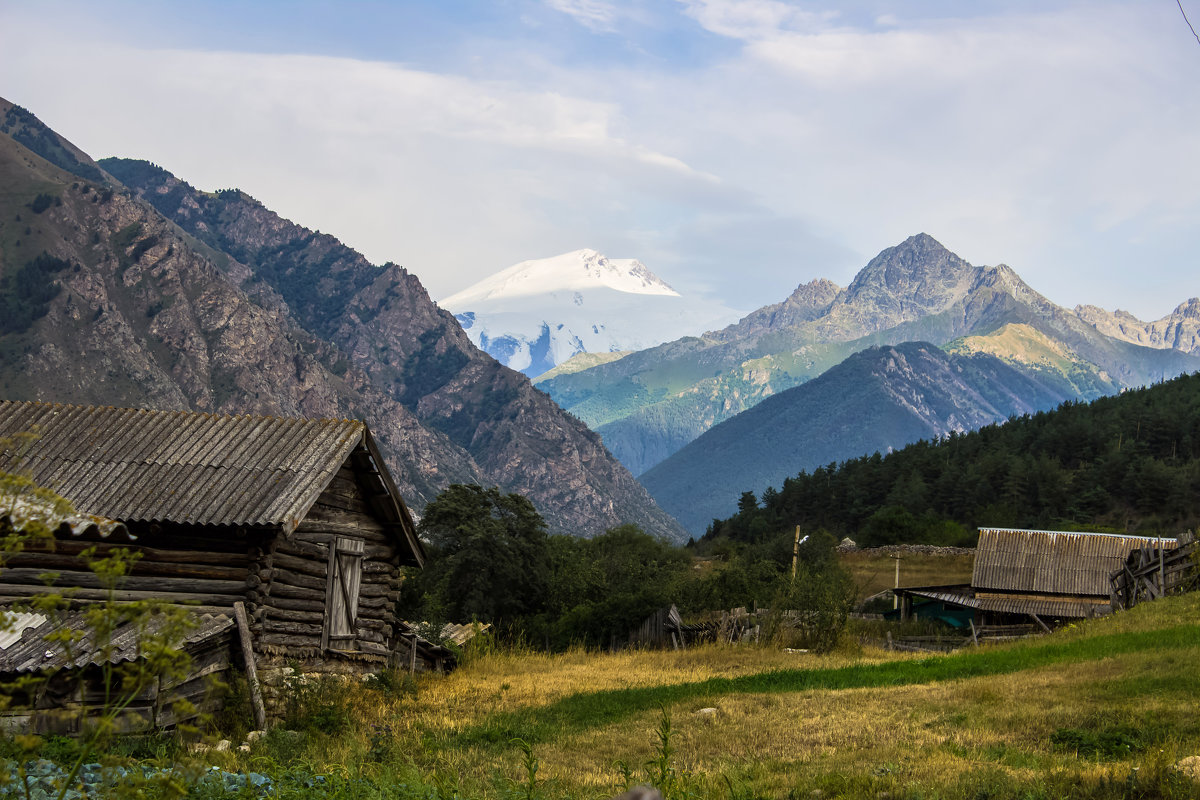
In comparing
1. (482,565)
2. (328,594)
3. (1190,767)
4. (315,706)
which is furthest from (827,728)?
(482,565)

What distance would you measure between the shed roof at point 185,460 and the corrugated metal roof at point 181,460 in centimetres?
2

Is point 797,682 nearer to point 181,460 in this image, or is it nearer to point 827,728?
point 827,728

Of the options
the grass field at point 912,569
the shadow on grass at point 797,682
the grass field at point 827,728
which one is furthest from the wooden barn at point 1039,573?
the shadow on grass at point 797,682

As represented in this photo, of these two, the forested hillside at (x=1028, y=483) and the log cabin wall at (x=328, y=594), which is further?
the forested hillside at (x=1028, y=483)

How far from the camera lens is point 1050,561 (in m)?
46.4

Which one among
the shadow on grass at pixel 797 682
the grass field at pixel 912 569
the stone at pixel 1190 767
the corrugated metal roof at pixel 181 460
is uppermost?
the corrugated metal roof at pixel 181 460

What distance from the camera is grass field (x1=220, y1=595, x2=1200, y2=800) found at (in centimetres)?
→ 971

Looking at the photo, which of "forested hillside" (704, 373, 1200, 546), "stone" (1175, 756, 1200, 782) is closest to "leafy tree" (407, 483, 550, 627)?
"stone" (1175, 756, 1200, 782)

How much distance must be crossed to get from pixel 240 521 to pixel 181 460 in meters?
2.32

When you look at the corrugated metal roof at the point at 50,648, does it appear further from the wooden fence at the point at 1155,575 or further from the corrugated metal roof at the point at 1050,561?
the corrugated metal roof at the point at 1050,561

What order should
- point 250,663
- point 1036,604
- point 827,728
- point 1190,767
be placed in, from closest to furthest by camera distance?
1. point 1190,767
2. point 827,728
3. point 250,663
4. point 1036,604

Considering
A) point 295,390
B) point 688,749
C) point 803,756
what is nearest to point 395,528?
point 688,749

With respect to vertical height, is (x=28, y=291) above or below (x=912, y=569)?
above

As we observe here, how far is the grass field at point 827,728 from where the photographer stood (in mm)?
9711
